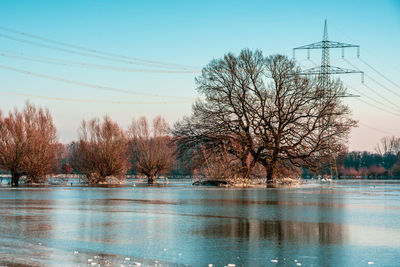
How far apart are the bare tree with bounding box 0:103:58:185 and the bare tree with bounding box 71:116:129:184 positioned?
4.65 m

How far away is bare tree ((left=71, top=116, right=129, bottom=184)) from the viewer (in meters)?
56.4

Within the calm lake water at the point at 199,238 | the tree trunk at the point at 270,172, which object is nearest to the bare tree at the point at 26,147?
the tree trunk at the point at 270,172

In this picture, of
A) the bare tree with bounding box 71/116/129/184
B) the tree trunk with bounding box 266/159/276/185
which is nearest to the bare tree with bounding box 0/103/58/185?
the bare tree with bounding box 71/116/129/184

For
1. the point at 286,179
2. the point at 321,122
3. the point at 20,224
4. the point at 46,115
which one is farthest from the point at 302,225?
the point at 46,115

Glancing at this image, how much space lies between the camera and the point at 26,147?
1989 inches

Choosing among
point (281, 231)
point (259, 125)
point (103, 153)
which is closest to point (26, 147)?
point (103, 153)

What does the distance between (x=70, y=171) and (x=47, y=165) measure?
87.9m

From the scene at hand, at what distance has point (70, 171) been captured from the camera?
137375mm

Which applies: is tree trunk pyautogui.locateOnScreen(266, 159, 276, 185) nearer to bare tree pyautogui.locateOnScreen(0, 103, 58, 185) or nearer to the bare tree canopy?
the bare tree canopy

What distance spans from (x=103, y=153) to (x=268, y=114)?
67.6 feet

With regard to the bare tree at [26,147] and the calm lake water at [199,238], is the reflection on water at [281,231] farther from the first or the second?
the bare tree at [26,147]

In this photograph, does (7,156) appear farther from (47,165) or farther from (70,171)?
(70,171)

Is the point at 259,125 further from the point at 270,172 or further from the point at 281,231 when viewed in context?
the point at 281,231

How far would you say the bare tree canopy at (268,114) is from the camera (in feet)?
143
